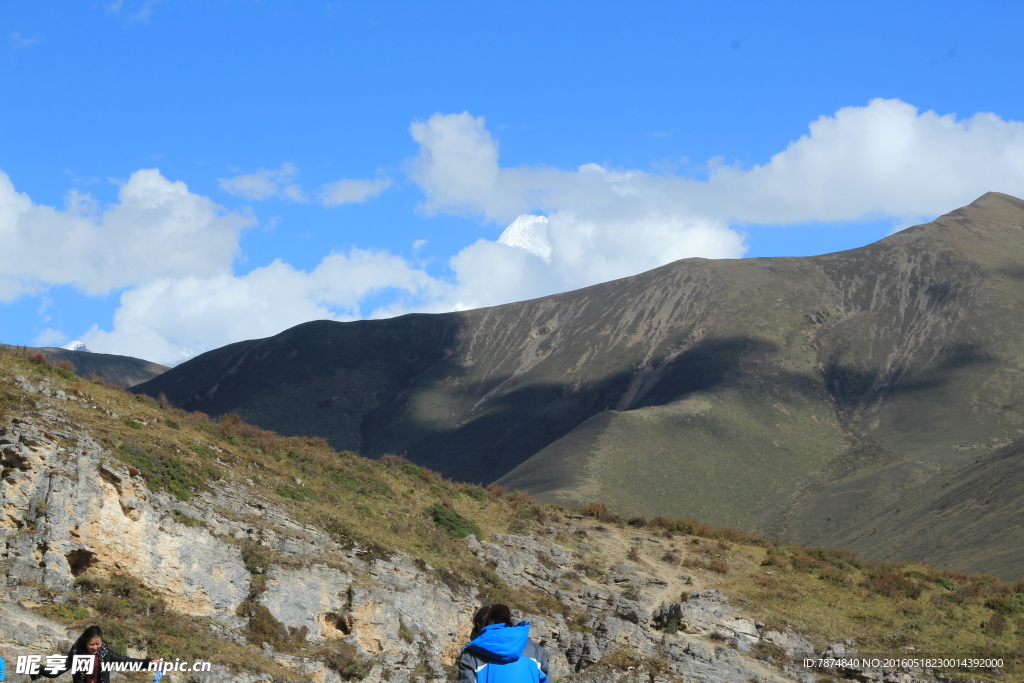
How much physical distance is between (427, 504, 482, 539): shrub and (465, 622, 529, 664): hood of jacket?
2179 centimetres

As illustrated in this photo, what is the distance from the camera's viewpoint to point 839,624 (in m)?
29.3

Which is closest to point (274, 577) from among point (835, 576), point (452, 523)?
point (452, 523)

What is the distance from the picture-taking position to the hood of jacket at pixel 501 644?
8242mm

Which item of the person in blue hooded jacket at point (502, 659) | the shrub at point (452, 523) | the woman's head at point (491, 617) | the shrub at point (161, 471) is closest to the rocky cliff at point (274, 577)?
the shrub at point (161, 471)

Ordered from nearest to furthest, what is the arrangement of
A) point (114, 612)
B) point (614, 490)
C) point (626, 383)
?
point (114, 612)
point (614, 490)
point (626, 383)

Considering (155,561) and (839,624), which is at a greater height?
(155,561)

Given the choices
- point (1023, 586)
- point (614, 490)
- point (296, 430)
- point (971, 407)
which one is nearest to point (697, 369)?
point (971, 407)

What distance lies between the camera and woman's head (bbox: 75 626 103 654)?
413 inches

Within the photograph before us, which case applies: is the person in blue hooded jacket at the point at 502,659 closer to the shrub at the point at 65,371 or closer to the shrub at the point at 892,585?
the shrub at the point at 65,371

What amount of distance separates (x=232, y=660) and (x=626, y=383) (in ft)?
458

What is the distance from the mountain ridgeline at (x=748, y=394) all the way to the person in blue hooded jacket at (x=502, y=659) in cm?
4860

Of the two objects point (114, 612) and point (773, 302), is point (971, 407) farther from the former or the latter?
point (114, 612)

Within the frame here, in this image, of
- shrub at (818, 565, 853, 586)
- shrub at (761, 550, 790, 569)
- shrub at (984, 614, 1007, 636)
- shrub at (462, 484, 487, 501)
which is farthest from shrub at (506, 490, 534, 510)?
shrub at (984, 614, 1007, 636)

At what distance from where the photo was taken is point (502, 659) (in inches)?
325
